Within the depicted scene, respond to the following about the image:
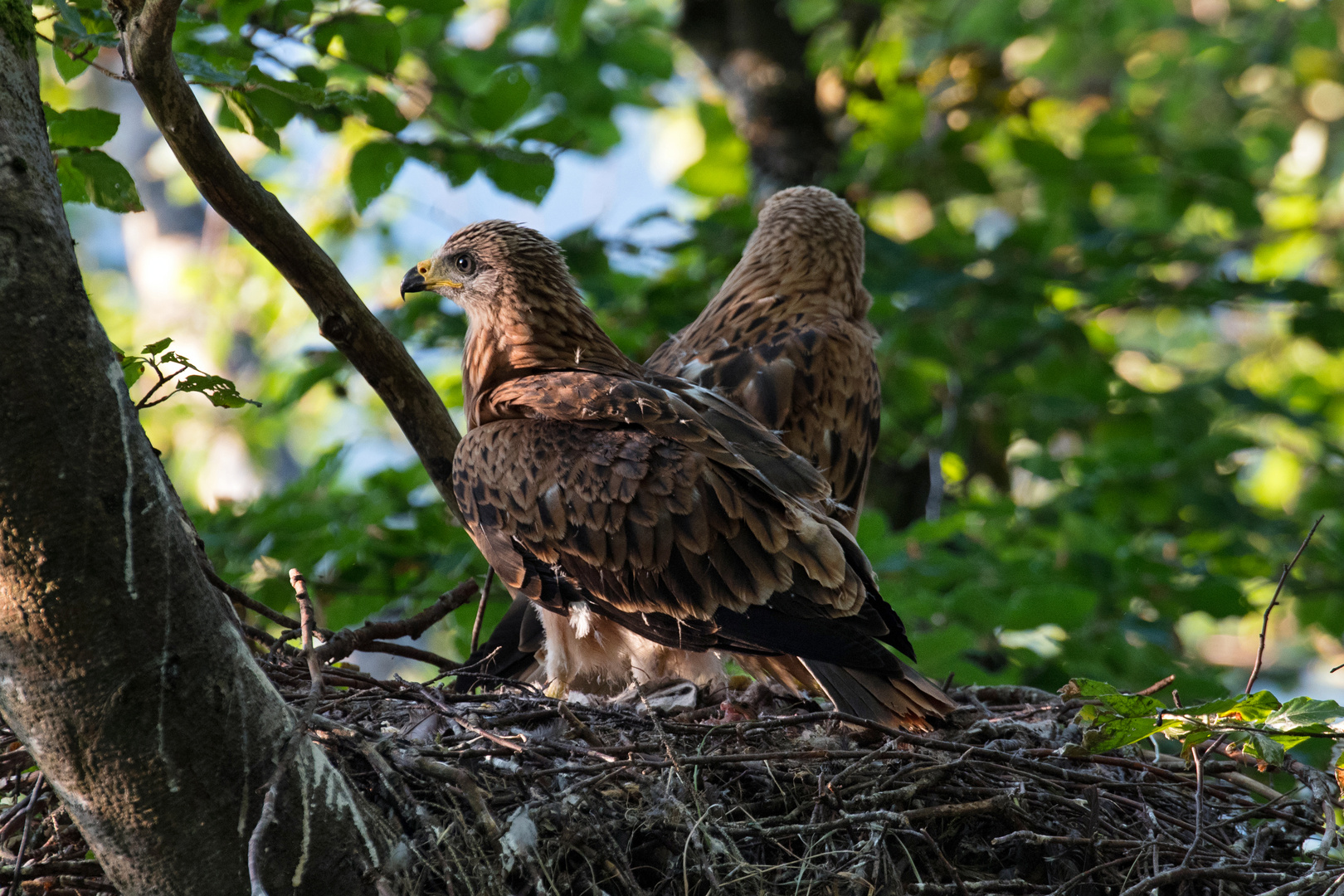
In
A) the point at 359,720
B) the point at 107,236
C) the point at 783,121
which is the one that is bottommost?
the point at 359,720

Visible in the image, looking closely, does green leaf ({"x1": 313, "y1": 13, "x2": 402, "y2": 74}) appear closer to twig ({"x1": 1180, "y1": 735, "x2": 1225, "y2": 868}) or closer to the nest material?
the nest material

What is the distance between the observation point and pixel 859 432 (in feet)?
14.8

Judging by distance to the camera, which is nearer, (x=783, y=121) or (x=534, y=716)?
(x=534, y=716)

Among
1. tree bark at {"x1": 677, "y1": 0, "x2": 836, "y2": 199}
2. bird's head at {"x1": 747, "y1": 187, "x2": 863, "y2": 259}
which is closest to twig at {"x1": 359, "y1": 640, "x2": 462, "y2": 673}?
bird's head at {"x1": 747, "y1": 187, "x2": 863, "y2": 259}

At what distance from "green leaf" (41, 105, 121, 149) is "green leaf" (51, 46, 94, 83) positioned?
94 millimetres

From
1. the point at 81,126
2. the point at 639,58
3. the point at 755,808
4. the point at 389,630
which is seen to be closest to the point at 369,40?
the point at 81,126

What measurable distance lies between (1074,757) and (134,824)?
7.61 ft

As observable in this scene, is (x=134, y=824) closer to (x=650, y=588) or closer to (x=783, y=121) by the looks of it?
(x=650, y=588)

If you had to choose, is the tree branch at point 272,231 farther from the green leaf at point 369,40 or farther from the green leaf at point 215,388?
the green leaf at point 369,40

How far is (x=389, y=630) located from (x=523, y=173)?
1.81 metres

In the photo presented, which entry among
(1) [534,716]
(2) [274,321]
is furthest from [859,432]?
(2) [274,321]

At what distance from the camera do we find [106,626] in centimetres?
175

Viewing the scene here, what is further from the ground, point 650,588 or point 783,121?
point 783,121

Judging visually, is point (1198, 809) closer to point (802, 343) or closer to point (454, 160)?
point (802, 343)
